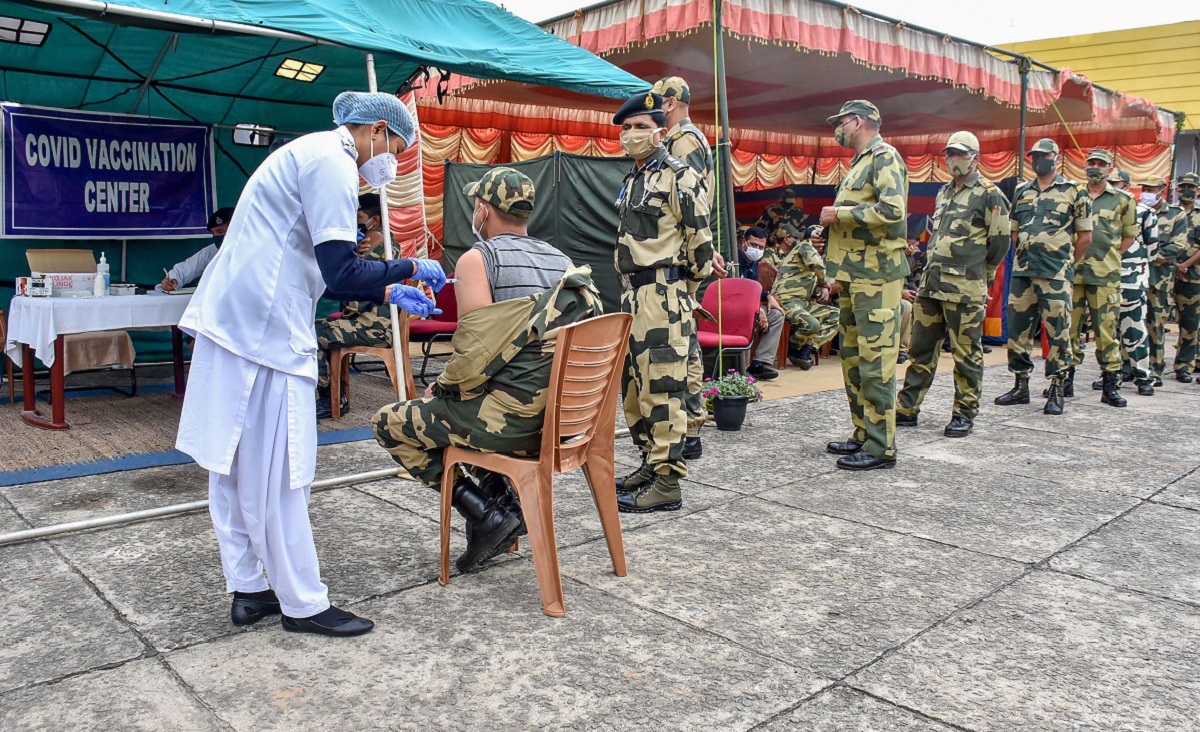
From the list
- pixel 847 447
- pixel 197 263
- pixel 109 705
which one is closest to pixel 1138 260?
pixel 847 447

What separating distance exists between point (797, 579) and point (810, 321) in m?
6.16

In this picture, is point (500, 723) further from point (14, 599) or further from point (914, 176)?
point (914, 176)

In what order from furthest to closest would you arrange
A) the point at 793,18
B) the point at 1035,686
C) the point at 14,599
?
the point at 793,18 < the point at 14,599 < the point at 1035,686

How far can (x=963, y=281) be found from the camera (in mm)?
5895

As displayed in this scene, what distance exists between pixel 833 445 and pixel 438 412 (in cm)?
314

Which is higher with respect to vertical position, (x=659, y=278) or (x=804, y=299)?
(x=659, y=278)

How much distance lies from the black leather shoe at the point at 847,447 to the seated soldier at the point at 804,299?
3.76m

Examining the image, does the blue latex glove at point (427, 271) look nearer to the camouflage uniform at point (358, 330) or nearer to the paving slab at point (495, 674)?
the paving slab at point (495, 674)

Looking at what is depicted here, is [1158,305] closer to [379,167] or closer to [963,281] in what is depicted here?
[963,281]

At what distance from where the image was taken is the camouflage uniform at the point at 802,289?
918cm

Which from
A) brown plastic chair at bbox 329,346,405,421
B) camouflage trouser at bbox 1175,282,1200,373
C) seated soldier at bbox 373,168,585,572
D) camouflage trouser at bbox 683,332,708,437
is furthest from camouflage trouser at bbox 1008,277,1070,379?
seated soldier at bbox 373,168,585,572

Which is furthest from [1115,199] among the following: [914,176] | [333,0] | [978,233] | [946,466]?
[914,176]

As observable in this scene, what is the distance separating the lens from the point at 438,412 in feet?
10.2

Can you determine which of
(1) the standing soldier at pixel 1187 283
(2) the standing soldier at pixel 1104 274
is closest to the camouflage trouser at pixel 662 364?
(2) the standing soldier at pixel 1104 274
